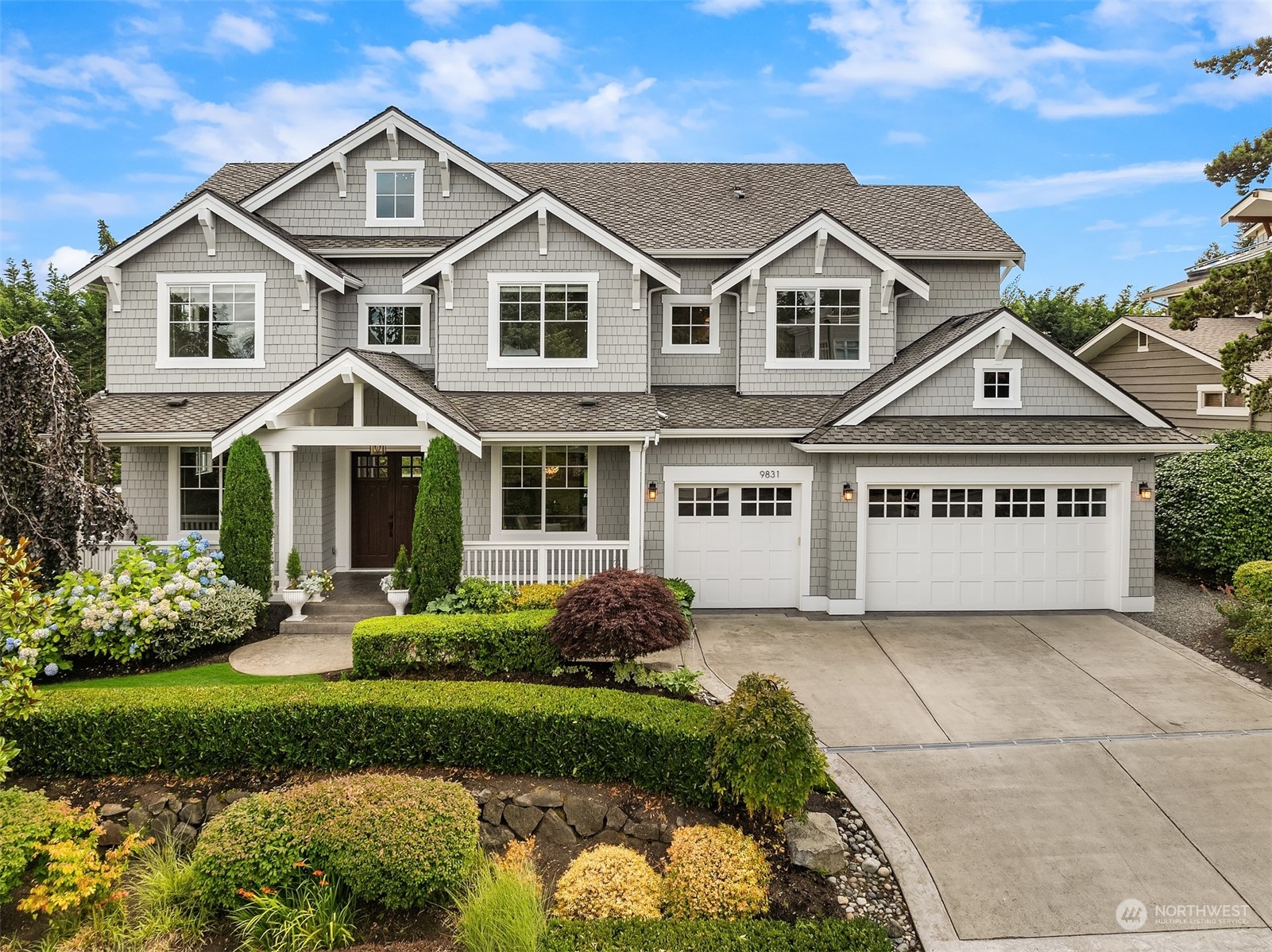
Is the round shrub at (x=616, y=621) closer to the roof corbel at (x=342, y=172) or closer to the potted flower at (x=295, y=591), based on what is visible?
the potted flower at (x=295, y=591)

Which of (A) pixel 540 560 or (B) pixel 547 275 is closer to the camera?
(A) pixel 540 560

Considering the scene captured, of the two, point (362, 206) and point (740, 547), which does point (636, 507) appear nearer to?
point (740, 547)

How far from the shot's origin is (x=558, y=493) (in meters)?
14.2

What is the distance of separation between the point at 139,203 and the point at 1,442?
54.1 feet

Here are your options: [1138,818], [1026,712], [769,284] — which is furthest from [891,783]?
[769,284]

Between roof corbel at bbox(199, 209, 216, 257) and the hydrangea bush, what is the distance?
18.7ft

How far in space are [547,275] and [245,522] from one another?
647 centimetres

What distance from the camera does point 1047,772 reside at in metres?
7.88

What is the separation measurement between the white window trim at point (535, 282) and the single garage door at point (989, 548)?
5719 millimetres

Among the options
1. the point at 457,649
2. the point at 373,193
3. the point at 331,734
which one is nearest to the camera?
the point at 331,734

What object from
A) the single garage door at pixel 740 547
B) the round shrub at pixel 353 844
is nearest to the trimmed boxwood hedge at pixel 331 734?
the round shrub at pixel 353 844

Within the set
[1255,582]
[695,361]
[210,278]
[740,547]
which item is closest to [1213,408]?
[1255,582]

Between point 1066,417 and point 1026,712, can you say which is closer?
point 1026,712

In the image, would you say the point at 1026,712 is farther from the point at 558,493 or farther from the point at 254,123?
the point at 254,123
